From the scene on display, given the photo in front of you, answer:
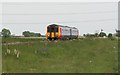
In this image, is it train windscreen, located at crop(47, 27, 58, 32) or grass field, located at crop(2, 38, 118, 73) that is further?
train windscreen, located at crop(47, 27, 58, 32)

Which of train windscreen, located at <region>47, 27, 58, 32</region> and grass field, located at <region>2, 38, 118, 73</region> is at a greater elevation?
train windscreen, located at <region>47, 27, 58, 32</region>

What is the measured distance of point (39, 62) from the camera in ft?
99.2

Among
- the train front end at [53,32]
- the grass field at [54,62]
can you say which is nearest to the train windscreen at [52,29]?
the train front end at [53,32]

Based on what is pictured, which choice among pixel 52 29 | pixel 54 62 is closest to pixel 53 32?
pixel 52 29

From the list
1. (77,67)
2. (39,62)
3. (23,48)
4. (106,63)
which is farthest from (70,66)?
(23,48)

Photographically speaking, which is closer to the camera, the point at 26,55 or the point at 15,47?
the point at 26,55

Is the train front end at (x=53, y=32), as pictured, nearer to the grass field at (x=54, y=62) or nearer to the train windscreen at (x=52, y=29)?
the train windscreen at (x=52, y=29)

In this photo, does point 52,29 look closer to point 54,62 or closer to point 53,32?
point 53,32

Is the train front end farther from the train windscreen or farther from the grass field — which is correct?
the grass field

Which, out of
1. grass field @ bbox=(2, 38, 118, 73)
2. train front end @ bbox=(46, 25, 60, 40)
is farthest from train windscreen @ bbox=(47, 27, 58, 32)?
grass field @ bbox=(2, 38, 118, 73)

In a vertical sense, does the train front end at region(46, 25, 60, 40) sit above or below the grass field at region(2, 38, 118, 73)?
above

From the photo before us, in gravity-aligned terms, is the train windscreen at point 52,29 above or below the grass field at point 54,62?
above

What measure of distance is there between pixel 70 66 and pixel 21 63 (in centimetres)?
432

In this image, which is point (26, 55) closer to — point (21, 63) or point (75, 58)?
point (21, 63)
